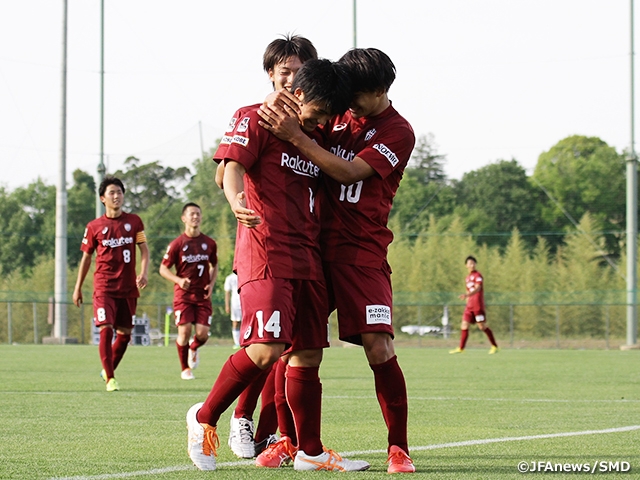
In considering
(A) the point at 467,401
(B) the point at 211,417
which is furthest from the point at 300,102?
(A) the point at 467,401

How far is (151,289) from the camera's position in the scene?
39062mm

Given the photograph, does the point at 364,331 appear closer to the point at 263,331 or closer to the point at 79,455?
the point at 263,331

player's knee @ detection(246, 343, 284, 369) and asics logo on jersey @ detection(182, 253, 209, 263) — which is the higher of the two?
asics logo on jersey @ detection(182, 253, 209, 263)

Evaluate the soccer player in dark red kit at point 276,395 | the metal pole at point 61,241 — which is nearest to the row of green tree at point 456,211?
the metal pole at point 61,241

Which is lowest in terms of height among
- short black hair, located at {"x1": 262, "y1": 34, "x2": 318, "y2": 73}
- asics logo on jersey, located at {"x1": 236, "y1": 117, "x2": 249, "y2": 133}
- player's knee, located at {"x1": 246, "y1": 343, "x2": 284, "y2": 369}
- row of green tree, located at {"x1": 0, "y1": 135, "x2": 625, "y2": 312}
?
player's knee, located at {"x1": 246, "y1": 343, "x2": 284, "y2": 369}

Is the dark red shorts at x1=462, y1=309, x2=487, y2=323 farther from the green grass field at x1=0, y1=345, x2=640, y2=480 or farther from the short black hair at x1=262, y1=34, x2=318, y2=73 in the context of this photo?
the short black hair at x1=262, y1=34, x2=318, y2=73

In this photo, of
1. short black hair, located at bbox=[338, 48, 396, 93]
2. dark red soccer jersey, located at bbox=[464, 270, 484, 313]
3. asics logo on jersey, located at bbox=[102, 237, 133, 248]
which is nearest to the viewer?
short black hair, located at bbox=[338, 48, 396, 93]

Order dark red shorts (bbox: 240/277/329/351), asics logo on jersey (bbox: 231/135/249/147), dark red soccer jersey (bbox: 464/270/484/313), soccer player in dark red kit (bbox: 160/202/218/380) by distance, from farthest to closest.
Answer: dark red soccer jersey (bbox: 464/270/484/313)
soccer player in dark red kit (bbox: 160/202/218/380)
asics logo on jersey (bbox: 231/135/249/147)
dark red shorts (bbox: 240/277/329/351)

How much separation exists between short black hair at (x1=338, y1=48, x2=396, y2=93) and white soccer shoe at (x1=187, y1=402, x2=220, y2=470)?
173 centimetres

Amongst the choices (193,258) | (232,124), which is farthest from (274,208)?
(193,258)

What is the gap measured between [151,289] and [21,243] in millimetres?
6993

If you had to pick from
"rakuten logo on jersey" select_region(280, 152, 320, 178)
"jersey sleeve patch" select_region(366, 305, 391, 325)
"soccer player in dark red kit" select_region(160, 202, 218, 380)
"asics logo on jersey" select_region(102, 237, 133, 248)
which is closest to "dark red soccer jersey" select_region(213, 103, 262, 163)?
"rakuten logo on jersey" select_region(280, 152, 320, 178)

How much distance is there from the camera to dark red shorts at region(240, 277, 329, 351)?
4.50m

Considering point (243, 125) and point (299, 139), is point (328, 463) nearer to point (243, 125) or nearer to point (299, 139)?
point (299, 139)
